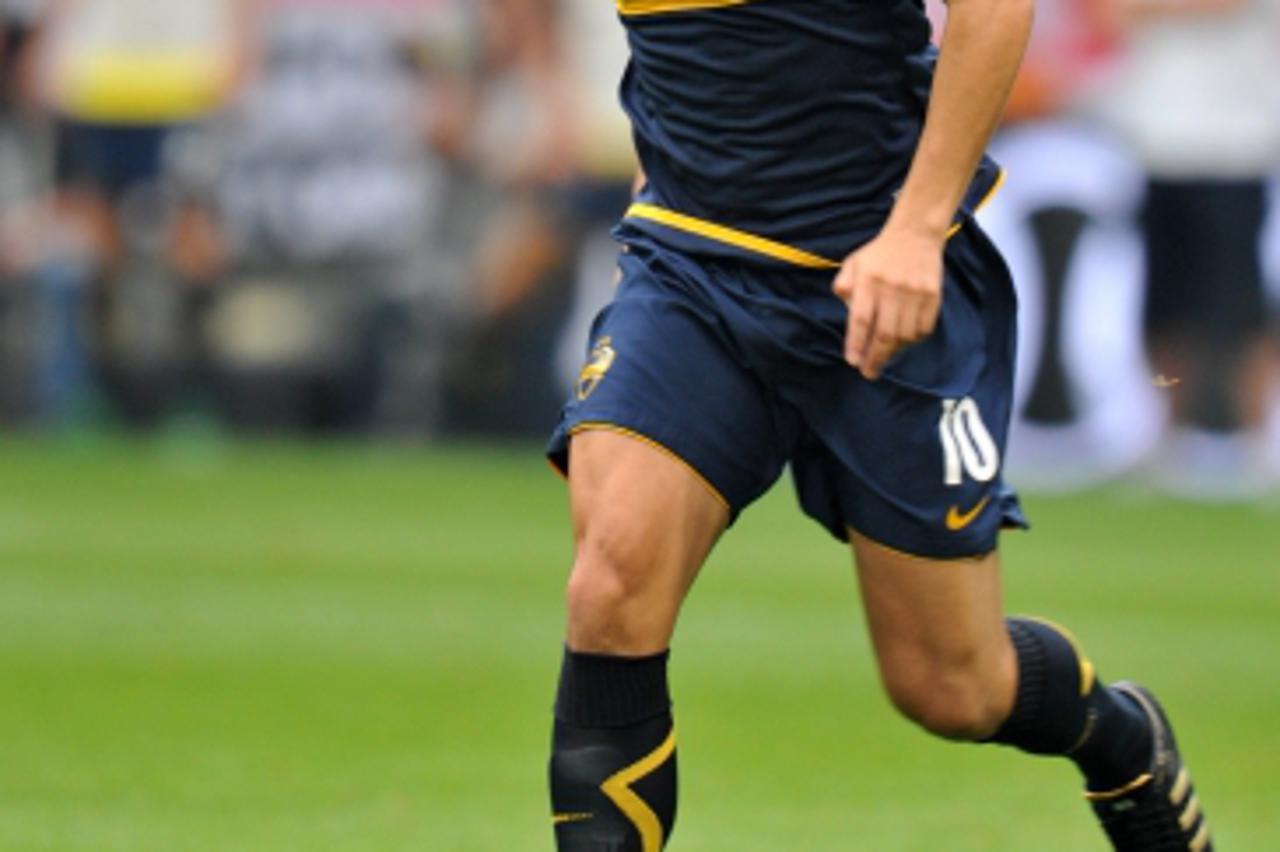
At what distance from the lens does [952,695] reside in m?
5.23

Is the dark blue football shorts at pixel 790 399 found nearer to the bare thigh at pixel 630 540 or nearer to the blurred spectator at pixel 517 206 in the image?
the bare thigh at pixel 630 540

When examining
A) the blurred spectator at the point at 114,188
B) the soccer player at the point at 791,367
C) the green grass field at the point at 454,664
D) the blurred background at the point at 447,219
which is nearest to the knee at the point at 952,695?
the soccer player at the point at 791,367

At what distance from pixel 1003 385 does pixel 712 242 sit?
615 millimetres

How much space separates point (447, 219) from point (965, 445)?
38.6 feet

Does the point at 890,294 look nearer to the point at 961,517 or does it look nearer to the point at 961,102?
the point at 961,102

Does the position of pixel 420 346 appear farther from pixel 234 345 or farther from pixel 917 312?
pixel 917 312

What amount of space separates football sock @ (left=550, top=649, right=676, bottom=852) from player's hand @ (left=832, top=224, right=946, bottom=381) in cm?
65

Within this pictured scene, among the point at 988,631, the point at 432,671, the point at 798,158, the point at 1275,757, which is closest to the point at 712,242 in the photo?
the point at 798,158

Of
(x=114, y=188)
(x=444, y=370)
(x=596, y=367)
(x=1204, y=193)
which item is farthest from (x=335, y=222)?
(x=596, y=367)

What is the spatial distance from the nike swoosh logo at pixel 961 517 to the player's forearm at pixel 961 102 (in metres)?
0.56

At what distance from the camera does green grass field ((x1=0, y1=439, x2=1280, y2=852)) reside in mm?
6770

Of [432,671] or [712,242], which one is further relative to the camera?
[432,671]

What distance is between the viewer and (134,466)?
15266 mm

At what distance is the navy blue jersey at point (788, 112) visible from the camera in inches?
199
